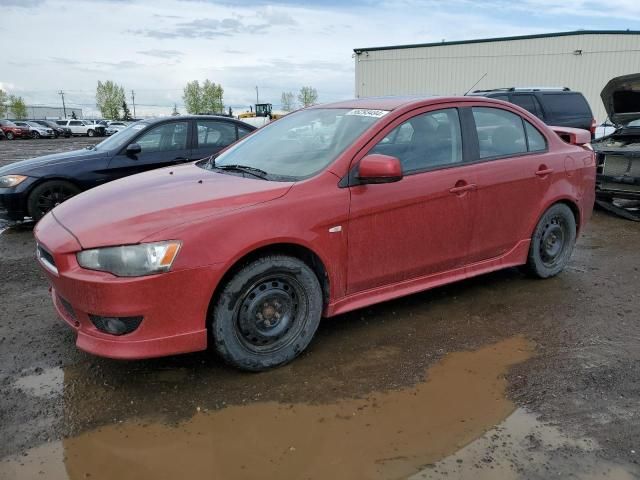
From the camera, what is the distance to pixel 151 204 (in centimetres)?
310

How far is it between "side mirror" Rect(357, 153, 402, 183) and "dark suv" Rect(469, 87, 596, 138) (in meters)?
7.88

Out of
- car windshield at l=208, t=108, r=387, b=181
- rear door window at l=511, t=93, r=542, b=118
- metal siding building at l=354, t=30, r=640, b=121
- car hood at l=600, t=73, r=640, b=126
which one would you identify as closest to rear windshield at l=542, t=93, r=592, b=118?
rear door window at l=511, t=93, r=542, b=118

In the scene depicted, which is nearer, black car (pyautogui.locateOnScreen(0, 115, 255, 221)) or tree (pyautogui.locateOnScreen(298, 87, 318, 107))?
black car (pyautogui.locateOnScreen(0, 115, 255, 221))

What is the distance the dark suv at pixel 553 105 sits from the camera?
34.6 feet

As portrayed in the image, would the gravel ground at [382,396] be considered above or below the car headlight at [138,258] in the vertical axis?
below

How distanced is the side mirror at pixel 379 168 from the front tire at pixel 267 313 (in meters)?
0.68

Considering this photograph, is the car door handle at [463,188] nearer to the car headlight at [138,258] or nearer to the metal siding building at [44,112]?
the car headlight at [138,258]

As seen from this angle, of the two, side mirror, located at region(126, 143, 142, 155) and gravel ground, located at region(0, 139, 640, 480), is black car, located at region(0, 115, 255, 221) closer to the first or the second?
side mirror, located at region(126, 143, 142, 155)

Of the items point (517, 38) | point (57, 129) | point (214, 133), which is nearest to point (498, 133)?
point (214, 133)

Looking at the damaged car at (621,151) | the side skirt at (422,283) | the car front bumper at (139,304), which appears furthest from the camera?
the damaged car at (621,151)

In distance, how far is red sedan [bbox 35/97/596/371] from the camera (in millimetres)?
2836

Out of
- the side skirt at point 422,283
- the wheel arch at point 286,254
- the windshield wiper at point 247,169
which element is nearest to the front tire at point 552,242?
the side skirt at point 422,283

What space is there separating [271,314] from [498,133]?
7.94ft

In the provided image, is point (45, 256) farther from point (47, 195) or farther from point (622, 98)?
point (622, 98)
